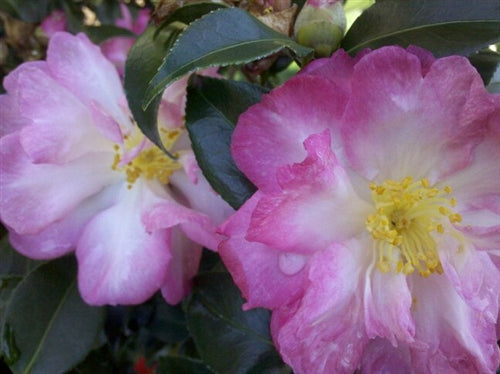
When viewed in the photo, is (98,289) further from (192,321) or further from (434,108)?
(434,108)

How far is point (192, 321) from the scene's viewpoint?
2.73ft

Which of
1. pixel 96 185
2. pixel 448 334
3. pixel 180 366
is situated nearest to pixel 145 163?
pixel 96 185

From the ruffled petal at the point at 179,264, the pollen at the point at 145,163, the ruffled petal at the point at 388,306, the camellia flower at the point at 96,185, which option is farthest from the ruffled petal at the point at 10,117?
the ruffled petal at the point at 388,306

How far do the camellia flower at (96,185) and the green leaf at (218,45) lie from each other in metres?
0.16

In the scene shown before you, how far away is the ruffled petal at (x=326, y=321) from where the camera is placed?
1.90 feet

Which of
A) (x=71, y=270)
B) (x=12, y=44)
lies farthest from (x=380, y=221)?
(x=12, y=44)

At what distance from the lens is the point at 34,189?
0.76m

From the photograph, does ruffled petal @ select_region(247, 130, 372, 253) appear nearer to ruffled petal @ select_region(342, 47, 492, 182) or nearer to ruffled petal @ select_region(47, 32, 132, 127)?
→ ruffled petal @ select_region(342, 47, 492, 182)

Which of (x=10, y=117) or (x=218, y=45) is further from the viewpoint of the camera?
(x=10, y=117)

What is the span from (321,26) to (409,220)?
21 cm

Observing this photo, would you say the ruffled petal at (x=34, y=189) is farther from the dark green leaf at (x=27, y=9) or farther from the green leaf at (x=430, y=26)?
the dark green leaf at (x=27, y=9)

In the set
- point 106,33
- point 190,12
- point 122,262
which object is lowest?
point 122,262

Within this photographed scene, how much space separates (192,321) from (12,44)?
1.78 ft

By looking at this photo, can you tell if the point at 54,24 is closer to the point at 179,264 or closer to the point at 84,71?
the point at 84,71
